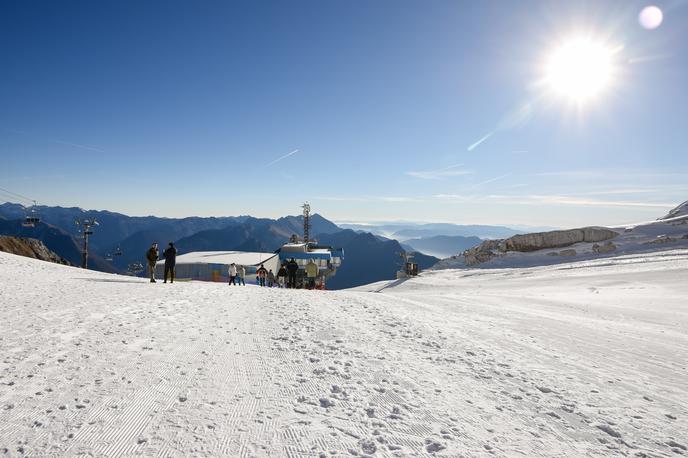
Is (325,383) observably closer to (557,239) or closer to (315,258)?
(315,258)

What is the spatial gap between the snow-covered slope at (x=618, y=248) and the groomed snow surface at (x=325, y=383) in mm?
30258

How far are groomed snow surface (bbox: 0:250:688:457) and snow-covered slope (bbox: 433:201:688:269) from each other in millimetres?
30258

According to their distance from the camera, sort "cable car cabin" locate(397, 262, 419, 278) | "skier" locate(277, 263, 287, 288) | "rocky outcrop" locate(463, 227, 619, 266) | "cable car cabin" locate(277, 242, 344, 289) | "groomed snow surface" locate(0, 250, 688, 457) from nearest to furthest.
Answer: "groomed snow surface" locate(0, 250, 688, 457), "skier" locate(277, 263, 287, 288), "cable car cabin" locate(397, 262, 419, 278), "rocky outcrop" locate(463, 227, 619, 266), "cable car cabin" locate(277, 242, 344, 289)

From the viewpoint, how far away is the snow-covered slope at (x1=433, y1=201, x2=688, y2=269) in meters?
35.6

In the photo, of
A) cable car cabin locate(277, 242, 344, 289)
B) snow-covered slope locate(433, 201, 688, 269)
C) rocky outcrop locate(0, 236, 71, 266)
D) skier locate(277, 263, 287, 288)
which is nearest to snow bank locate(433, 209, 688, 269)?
snow-covered slope locate(433, 201, 688, 269)

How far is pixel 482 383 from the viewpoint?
17.0 ft

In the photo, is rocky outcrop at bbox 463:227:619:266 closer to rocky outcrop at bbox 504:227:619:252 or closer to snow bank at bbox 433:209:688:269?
rocky outcrop at bbox 504:227:619:252

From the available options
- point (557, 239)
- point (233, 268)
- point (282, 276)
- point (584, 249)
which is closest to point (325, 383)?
point (282, 276)

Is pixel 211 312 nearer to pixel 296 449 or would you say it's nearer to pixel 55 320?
pixel 55 320

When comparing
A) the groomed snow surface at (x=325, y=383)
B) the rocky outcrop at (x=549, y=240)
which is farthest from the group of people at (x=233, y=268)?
the rocky outcrop at (x=549, y=240)

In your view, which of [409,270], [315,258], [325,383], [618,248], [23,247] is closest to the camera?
[325,383]

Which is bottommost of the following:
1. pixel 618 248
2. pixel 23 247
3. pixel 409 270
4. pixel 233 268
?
pixel 409 270

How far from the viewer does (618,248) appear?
37.5 m

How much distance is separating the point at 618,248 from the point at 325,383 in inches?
1843
